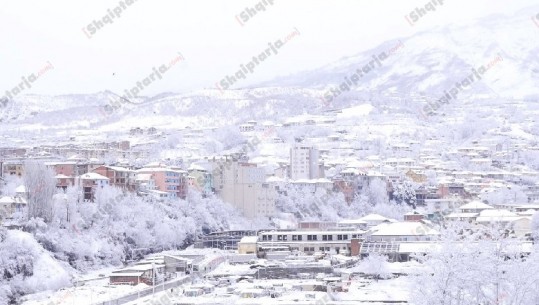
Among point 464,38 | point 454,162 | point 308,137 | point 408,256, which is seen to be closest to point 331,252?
point 408,256

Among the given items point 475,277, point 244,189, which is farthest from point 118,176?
point 475,277

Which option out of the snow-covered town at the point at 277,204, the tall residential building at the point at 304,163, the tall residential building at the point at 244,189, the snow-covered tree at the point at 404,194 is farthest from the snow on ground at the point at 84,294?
the tall residential building at the point at 304,163

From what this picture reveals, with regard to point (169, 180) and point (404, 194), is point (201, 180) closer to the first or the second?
point (169, 180)

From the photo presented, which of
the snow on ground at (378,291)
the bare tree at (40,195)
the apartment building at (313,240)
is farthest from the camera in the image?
the apartment building at (313,240)

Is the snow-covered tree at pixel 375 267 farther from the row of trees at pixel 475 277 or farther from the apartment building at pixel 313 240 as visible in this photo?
the row of trees at pixel 475 277

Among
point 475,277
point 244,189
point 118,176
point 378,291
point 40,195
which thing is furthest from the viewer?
point 244,189

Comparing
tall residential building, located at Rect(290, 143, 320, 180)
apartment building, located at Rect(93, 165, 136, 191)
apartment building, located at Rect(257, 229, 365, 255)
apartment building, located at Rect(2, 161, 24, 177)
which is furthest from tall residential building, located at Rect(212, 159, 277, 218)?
apartment building, located at Rect(2, 161, 24, 177)
